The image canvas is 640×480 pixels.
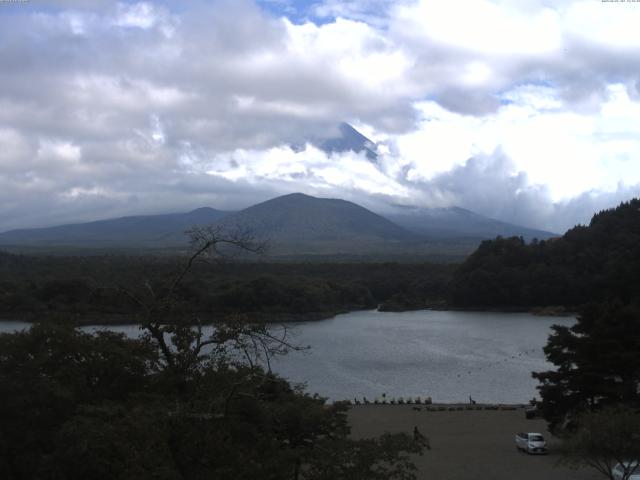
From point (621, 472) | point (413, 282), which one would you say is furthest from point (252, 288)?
point (621, 472)

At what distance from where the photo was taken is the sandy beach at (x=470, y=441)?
10.6 metres

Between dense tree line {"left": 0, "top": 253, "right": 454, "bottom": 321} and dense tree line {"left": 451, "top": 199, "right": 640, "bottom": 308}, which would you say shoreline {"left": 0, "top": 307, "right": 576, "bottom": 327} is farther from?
dense tree line {"left": 451, "top": 199, "right": 640, "bottom": 308}

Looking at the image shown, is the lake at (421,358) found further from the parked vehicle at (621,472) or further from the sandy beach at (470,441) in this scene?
the parked vehicle at (621,472)

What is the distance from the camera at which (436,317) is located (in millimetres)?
42188

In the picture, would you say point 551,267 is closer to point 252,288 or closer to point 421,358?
point 252,288

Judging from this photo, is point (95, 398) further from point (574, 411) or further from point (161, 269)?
point (574, 411)

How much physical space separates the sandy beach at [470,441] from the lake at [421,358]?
2.71 meters

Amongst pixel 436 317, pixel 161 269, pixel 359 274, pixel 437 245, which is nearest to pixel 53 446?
pixel 161 269

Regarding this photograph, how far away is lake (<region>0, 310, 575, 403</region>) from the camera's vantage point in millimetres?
20438

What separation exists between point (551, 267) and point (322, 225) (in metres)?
86.2

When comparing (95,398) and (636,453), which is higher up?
(95,398)

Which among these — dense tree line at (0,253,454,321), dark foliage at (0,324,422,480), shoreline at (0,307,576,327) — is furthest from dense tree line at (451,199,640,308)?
dark foliage at (0,324,422,480)

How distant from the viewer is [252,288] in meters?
38.5

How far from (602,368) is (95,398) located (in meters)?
8.24
